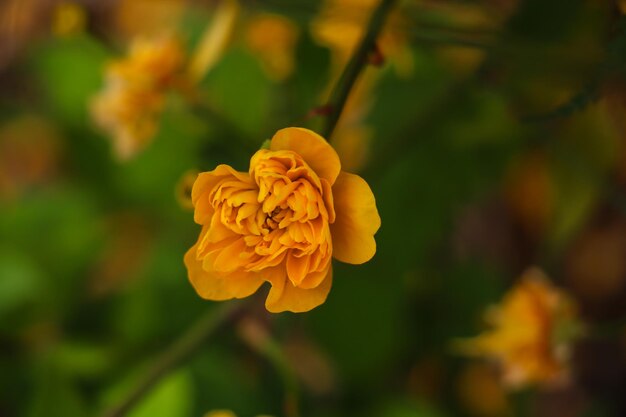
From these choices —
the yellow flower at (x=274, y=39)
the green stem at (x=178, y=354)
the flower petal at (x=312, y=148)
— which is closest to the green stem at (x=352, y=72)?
the flower petal at (x=312, y=148)

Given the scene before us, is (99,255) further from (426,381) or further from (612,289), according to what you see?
(612,289)

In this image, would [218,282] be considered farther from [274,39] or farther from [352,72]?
[274,39]

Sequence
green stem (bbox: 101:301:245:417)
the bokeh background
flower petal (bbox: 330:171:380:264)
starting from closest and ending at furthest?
flower petal (bbox: 330:171:380:264) → green stem (bbox: 101:301:245:417) → the bokeh background

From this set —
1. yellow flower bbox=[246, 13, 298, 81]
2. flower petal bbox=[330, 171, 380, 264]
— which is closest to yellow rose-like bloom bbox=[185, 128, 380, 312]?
flower petal bbox=[330, 171, 380, 264]

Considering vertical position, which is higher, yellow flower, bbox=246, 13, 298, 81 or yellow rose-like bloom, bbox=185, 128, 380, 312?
yellow rose-like bloom, bbox=185, 128, 380, 312

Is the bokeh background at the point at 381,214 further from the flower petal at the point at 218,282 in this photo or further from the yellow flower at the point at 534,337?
the flower petal at the point at 218,282

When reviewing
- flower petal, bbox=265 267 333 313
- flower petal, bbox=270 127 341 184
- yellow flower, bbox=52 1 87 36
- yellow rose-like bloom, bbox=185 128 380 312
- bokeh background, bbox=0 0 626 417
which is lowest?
bokeh background, bbox=0 0 626 417

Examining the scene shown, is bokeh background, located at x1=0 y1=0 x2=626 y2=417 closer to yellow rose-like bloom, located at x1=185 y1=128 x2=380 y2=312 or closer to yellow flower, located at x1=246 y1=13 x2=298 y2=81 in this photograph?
yellow flower, located at x1=246 y1=13 x2=298 y2=81

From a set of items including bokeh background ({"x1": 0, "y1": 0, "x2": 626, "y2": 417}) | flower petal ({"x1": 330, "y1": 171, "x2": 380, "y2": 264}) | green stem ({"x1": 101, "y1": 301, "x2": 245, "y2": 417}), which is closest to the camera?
flower petal ({"x1": 330, "y1": 171, "x2": 380, "y2": 264})
